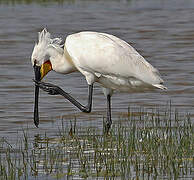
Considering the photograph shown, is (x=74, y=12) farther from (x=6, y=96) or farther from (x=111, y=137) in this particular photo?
(x=111, y=137)

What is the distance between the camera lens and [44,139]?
407 inches

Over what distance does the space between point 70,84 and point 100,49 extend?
4480 mm

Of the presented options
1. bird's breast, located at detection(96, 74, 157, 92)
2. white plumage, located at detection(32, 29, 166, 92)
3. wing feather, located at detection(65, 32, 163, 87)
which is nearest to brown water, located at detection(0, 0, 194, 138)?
bird's breast, located at detection(96, 74, 157, 92)

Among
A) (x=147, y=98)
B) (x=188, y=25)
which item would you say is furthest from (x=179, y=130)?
(x=188, y=25)

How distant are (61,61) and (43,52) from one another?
271 mm

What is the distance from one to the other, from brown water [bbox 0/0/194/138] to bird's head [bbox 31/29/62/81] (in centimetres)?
82

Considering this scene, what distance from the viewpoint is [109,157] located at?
838 centimetres

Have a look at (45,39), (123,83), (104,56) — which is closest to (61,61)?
(45,39)

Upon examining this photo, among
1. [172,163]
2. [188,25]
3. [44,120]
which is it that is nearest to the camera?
[172,163]

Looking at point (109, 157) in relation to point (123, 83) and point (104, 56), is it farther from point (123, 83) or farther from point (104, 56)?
point (104, 56)

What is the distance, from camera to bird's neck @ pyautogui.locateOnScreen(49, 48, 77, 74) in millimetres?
10961

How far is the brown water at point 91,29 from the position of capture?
12.6m

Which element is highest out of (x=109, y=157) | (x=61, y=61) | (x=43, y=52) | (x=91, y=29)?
(x=43, y=52)

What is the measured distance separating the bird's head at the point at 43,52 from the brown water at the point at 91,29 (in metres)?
0.82
